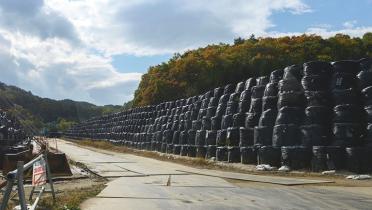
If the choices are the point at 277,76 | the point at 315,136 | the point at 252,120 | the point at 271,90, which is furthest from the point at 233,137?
the point at 315,136

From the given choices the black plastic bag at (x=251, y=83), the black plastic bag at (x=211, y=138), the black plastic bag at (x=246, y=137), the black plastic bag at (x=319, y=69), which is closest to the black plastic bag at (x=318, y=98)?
the black plastic bag at (x=319, y=69)

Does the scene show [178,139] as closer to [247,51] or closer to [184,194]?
[184,194]

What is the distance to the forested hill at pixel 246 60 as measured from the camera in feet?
214

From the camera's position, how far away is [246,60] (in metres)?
67.1

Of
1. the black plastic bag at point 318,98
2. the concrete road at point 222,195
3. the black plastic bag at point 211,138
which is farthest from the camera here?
the black plastic bag at point 211,138

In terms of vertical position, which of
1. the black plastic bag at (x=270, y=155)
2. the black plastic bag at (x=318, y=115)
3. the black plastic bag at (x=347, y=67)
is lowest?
the black plastic bag at (x=270, y=155)

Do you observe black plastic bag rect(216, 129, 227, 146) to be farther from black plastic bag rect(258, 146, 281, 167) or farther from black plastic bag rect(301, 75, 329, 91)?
black plastic bag rect(301, 75, 329, 91)

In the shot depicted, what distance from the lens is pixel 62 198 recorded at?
424 inches

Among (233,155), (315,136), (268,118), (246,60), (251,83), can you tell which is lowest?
(233,155)

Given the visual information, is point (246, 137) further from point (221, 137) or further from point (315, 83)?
point (315, 83)

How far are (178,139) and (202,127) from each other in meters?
4.37

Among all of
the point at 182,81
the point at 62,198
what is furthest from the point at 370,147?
the point at 182,81

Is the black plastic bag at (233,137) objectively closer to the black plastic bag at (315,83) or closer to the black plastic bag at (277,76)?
the black plastic bag at (277,76)

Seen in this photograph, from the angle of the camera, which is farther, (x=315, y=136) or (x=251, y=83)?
(x=251, y=83)
